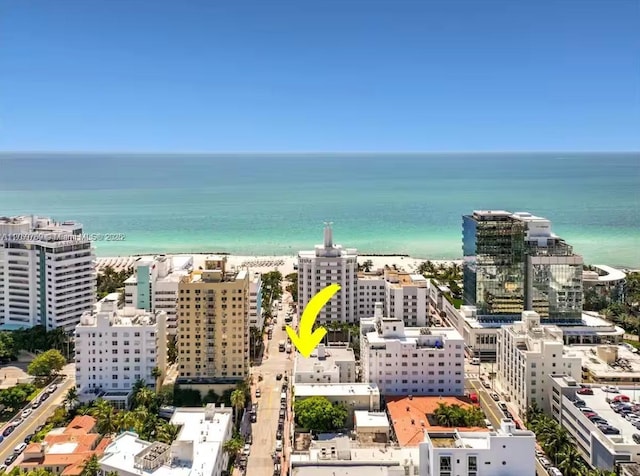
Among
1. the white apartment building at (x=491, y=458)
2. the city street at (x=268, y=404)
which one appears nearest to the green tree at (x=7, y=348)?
the city street at (x=268, y=404)

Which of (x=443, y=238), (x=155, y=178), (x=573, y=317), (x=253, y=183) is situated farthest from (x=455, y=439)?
(x=155, y=178)

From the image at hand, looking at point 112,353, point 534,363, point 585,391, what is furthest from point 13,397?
point 585,391

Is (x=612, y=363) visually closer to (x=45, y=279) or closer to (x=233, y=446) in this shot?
(x=233, y=446)

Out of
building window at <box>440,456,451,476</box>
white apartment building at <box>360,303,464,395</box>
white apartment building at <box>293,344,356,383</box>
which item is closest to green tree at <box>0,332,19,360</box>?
white apartment building at <box>293,344,356,383</box>

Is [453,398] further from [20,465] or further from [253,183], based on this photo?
[253,183]

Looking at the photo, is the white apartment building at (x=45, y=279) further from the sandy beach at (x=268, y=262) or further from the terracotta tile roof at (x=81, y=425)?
the sandy beach at (x=268, y=262)

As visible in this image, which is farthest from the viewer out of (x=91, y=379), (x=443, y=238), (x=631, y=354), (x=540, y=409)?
(x=443, y=238)
